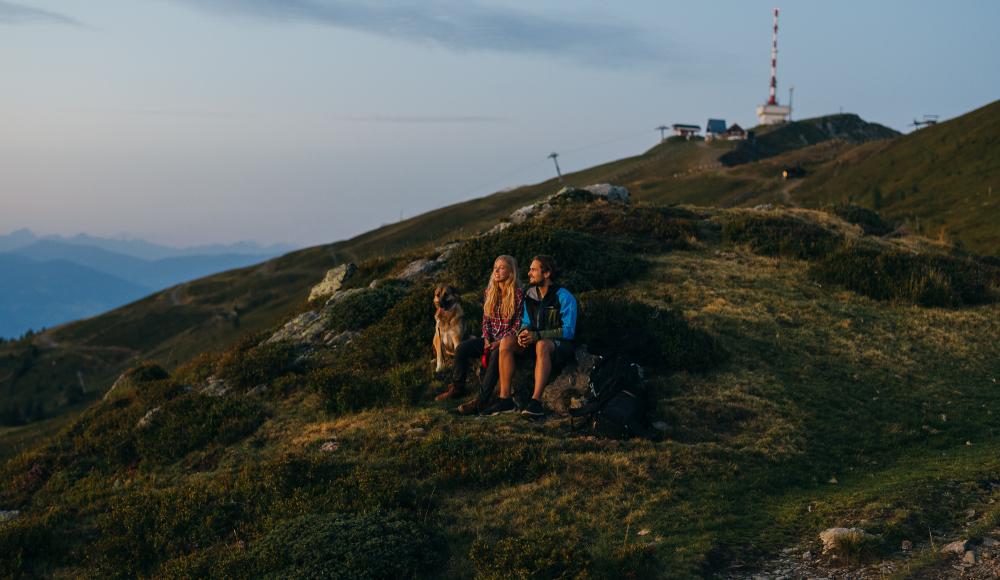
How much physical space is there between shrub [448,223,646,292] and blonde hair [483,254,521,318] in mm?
5853

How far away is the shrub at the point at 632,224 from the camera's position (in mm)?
24594

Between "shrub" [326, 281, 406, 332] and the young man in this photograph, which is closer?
the young man

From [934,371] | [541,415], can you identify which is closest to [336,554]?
[541,415]

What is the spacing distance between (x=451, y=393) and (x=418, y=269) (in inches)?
359

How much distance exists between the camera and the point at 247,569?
8.57 metres

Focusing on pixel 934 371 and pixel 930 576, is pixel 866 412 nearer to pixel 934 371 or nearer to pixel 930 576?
pixel 934 371

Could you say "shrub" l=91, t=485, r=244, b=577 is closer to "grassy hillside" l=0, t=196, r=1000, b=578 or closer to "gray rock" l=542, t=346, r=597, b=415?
"grassy hillside" l=0, t=196, r=1000, b=578

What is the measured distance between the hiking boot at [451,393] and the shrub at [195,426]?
158 inches

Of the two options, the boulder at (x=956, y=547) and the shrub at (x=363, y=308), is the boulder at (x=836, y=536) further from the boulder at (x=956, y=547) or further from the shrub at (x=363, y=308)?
the shrub at (x=363, y=308)

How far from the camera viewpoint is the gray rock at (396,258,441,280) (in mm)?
22359

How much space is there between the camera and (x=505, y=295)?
13.2 meters

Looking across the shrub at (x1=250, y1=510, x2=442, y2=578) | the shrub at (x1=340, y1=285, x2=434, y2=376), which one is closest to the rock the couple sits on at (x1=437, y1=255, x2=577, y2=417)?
the shrub at (x1=340, y1=285, x2=434, y2=376)

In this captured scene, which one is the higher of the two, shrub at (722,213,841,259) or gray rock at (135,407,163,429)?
shrub at (722,213,841,259)

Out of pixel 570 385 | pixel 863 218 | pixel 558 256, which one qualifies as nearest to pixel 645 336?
pixel 570 385
